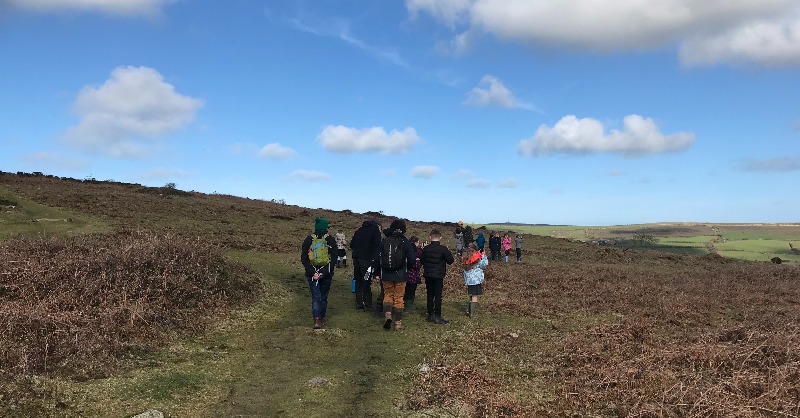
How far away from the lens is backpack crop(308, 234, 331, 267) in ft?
34.4

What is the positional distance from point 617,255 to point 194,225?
103 ft

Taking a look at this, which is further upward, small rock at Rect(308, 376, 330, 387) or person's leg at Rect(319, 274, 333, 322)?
person's leg at Rect(319, 274, 333, 322)

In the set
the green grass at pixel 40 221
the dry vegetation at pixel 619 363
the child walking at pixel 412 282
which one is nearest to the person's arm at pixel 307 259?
the child walking at pixel 412 282

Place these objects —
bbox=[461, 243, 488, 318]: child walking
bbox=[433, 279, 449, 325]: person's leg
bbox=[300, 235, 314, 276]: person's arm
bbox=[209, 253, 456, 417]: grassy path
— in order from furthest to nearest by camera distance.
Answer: bbox=[461, 243, 488, 318]: child walking, bbox=[433, 279, 449, 325]: person's leg, bbox=[300, 235, 314, 276]: person's arm, bbox=[209, 253, 456, 417]: grassy path

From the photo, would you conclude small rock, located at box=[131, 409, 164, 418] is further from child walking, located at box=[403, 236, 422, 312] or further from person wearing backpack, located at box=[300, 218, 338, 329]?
child walking, located at box=[403, 236, 422, 312]

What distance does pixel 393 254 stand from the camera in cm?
1076

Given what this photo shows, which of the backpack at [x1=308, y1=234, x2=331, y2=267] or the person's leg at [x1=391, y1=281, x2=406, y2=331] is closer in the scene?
the backpack at [x1=308, y1=234, x2=331, y2=267]

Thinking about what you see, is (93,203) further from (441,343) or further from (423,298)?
(441,343)

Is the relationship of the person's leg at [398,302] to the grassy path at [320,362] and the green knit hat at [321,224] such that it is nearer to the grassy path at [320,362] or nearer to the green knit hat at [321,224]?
the grassy path at [320,362]

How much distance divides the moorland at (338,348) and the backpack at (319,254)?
1570 mm

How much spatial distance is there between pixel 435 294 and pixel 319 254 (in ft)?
10.6

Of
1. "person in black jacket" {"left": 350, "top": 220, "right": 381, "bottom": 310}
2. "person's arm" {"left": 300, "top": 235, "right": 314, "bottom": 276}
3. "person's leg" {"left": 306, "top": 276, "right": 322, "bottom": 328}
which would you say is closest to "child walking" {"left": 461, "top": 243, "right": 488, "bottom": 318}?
"person in black jacket" {"left": 350, "top": 220, "right": 381, "bottom": 310}

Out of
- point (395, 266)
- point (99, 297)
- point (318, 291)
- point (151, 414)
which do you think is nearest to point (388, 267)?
point (395, 266)

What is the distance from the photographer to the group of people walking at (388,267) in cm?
1068
